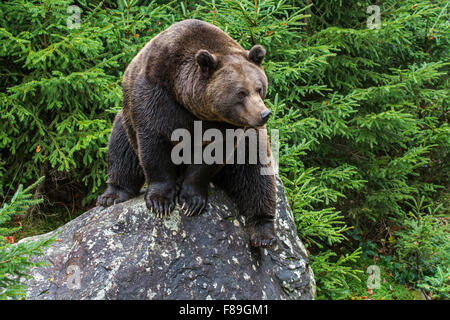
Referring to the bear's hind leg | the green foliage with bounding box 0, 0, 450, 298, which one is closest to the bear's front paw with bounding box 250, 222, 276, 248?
the green foliage with bounding box 0, 0, 450, 298

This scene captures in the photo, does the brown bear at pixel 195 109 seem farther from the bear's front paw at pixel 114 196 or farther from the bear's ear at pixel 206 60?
the bear's front paw at pixel 114 196

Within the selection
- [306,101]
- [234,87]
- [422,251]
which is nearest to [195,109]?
[234,87]

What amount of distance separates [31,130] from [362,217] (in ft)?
17.1

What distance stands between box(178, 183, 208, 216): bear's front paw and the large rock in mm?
68

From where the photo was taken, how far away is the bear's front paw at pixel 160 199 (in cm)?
381

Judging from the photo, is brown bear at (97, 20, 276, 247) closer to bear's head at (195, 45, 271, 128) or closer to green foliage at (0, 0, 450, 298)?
bear's head at (195, 45, 271, 128)

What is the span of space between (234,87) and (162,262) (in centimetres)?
149

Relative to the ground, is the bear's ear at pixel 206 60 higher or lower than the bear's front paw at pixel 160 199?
higher

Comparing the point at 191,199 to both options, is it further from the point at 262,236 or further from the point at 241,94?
the point at 241,94

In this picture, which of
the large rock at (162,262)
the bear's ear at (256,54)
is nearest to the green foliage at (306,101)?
the large rock at (162,262)

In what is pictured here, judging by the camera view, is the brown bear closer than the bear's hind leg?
Yes

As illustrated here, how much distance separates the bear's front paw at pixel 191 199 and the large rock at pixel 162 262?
7 centimetres

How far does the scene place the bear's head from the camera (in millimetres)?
3290

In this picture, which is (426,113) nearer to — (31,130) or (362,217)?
(362,217)
